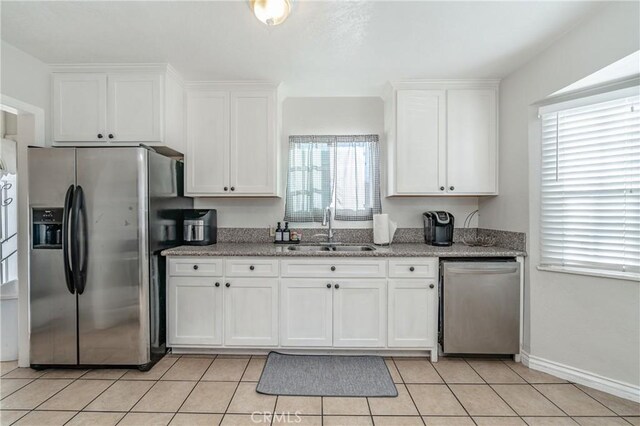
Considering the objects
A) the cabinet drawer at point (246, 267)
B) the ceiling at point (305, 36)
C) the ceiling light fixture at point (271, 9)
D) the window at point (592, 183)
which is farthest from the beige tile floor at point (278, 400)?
the ceiling at point (305, 36)

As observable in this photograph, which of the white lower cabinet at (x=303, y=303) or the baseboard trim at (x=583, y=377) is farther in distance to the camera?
the white lower cabinet at (x=303, y=303)

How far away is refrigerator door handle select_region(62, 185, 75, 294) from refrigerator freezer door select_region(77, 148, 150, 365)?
0.10m

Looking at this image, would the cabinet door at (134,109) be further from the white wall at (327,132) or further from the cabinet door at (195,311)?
the cabinet door at (195,311)

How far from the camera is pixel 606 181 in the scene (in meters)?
2.02

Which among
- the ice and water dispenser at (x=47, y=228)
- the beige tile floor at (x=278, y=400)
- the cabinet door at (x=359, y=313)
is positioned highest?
the ice and water dispenser at (x=47, y=228)

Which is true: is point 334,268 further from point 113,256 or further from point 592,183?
point 592,183

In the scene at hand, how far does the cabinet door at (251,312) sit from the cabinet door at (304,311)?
0.28 ft

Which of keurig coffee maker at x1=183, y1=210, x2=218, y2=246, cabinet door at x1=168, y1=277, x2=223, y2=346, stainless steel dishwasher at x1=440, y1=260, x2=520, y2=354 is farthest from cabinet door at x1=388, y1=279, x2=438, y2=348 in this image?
keurig coffee maker at x1=183, y1=210, x2=218, y2=246

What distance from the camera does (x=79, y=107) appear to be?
8.19 ft

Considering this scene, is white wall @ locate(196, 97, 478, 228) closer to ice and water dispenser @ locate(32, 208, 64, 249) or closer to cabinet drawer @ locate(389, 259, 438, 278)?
cabinet drawer @ locate(389, 259, 438, 278)

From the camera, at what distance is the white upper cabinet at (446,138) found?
274cm

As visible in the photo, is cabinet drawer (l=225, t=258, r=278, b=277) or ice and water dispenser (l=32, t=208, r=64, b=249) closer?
ice and water dispenser (l=32, t=208, r=64, b=249)

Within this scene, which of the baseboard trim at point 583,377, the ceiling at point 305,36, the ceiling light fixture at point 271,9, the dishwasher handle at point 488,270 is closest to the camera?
the ceiling light fixture at point 271,9

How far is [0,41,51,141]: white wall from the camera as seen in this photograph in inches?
85.2
